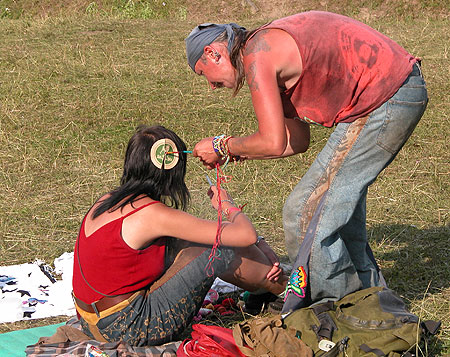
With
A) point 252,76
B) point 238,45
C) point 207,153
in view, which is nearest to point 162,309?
point 207,153

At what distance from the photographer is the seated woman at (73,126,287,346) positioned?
10.6 feet

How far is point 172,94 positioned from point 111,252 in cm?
541

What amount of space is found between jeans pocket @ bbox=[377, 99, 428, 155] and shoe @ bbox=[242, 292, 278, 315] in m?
1.19

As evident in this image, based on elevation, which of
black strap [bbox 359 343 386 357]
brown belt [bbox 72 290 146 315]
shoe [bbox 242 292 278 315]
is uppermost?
brown belt [bbox 72 290 146 315]

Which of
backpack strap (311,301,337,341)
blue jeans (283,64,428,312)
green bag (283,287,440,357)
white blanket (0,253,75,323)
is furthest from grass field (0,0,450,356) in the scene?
blue jeans (283,64,428,312)

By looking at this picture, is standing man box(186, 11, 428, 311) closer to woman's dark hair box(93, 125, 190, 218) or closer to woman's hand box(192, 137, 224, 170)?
woman's hand box(192, 137, 224, 170)

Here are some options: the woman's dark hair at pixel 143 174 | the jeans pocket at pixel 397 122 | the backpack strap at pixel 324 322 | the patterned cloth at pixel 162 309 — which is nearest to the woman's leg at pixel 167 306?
the patterned cloth at pixel 162 309

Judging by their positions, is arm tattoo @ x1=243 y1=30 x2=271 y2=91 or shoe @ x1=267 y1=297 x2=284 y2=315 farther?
shoe @ x1=267 y1=297 x2=284 y2=315

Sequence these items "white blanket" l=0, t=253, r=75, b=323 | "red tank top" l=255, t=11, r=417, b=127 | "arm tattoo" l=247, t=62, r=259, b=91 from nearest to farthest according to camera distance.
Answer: "arm tattoo" l=247, t=62, r=259, b=91, "red tank top" l=255, t=11, r=417, b=127, "white blanket" l=0, t=253, r=75, b=323

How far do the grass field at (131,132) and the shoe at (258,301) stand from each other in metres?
0.84

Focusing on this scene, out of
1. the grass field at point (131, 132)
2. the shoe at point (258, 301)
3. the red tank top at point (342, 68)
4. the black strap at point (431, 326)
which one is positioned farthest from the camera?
the grass field at point (131, 132)

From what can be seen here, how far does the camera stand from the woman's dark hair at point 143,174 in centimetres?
331

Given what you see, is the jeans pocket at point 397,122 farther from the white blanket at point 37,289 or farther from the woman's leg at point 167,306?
the white blanket at point 37,289

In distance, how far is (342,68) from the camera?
3170 millimetres
